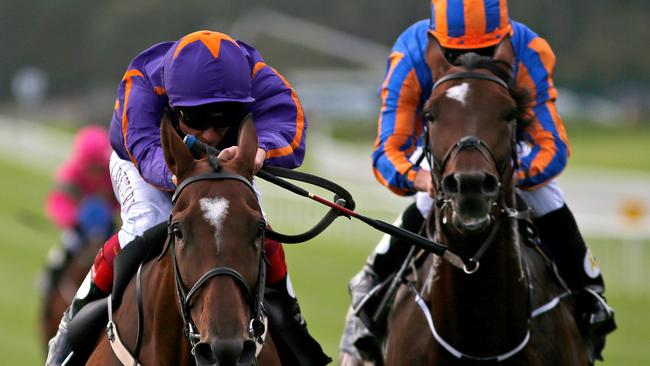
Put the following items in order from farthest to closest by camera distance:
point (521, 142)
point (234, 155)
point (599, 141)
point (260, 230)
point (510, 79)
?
point (599, 141)
point (521, 142)
point (510, 79)
point (234, 155)
point (260, 230)

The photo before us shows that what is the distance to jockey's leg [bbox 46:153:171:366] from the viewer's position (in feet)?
16.8

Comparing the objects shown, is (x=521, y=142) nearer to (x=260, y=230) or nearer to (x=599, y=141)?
(x=260, y=230)

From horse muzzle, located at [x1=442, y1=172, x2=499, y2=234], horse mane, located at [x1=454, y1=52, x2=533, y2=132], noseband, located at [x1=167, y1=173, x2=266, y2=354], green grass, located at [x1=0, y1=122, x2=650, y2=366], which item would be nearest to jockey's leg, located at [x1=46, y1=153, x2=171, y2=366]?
noseband, located at [x1=167, y1=173, x2=266, y2=354]

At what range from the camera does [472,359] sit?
561 centimetres

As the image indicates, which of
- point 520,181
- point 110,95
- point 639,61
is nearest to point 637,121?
point 639,61

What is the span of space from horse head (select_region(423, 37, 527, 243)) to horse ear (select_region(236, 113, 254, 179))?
44.5 inches

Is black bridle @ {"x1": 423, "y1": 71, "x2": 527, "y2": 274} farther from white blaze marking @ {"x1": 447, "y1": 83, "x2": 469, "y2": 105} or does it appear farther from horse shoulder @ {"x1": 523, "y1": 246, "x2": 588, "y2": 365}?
horse shoulder @ {"x1": 523, "y1": 246, "x2": 588, "y2": 365}

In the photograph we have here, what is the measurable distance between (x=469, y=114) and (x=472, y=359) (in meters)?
1.06

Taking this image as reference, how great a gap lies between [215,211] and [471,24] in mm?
2225

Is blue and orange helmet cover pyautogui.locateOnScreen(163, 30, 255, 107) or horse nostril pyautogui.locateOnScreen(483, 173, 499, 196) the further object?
horse nostril pyautogui.locateOnScreen(483, 173, 499, 196)

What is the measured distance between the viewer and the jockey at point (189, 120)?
4855 mm

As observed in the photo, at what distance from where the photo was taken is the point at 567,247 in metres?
6.25

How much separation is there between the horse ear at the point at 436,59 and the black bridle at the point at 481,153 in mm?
78

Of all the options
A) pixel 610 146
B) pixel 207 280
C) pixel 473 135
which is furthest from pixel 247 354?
pixel 610 146
